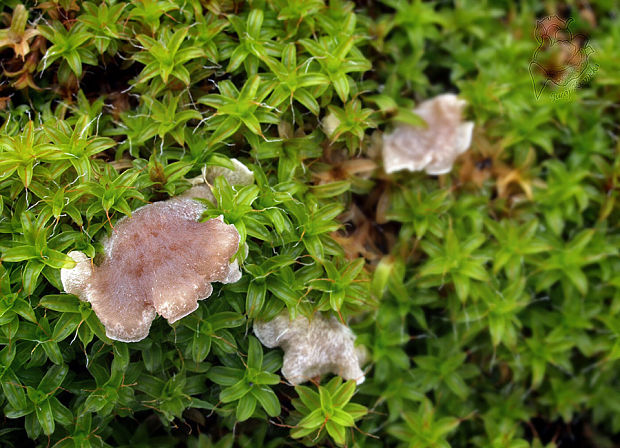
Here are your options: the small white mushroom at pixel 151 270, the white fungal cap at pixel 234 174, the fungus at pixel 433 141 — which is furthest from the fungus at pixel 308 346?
the fungus at pixel 433 141

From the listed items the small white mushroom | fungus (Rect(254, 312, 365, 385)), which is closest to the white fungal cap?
the small white mushroom

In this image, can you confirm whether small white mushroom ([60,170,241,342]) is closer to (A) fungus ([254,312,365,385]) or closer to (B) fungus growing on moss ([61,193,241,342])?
(B) fungus growing on moss ([61,193,241,342])

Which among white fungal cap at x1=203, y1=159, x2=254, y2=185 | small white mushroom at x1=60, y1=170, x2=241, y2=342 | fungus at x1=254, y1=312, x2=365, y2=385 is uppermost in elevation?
white fungal cap at x1=203, y1=159, x2=254, y2=185

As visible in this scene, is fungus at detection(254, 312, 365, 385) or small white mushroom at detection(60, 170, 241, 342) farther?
fungus at detection(254, 312, 365, 385)

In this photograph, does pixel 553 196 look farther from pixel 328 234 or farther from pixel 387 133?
pixel 328 234

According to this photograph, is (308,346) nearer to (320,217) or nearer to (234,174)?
(320,217)

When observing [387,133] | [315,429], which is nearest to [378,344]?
[315,429]
